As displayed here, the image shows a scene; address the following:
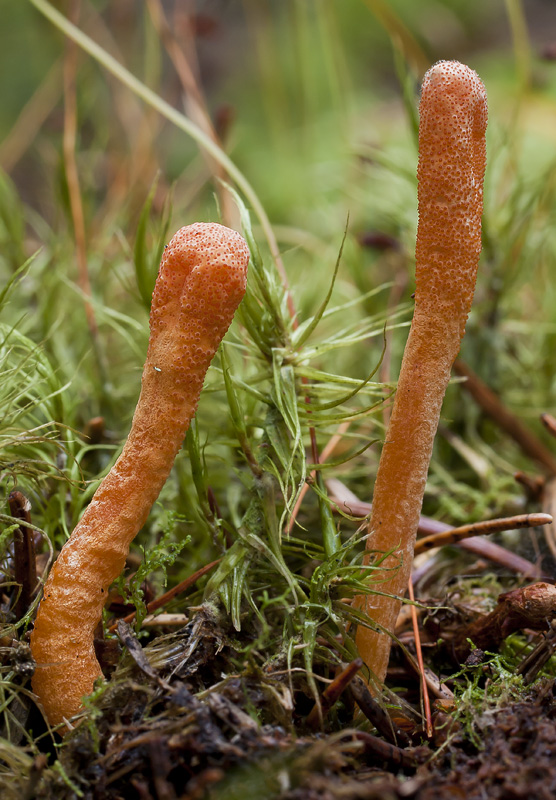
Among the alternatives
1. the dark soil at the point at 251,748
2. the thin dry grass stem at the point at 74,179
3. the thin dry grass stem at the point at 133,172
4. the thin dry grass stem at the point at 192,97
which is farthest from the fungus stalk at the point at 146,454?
the thin dry grass stem at the point at 133,172

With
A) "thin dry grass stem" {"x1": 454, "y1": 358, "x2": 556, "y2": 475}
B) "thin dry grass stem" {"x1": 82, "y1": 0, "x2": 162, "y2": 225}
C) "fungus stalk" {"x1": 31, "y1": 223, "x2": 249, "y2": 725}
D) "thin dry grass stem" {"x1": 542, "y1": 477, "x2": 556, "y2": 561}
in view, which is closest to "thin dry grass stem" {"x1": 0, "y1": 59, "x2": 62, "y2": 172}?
"thin dry grass stem" {"x1": 82, "y1": 0, "x2": 162, "y2": 225}

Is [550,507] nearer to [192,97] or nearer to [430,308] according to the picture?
[430,308]

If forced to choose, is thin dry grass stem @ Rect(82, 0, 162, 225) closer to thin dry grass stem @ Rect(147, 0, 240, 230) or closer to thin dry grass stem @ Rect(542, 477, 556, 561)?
thin dry grass stem @ Rect(147, 0, 240, 230)

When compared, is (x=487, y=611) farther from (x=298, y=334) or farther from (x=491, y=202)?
(x=491, y=202)

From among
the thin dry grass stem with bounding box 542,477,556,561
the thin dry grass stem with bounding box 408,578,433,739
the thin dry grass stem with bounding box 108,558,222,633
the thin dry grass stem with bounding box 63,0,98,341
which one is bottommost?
the thin dry grass stem with bounding box 408,578,433,739

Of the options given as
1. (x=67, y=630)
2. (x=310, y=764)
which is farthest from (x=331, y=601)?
(x=67, y=630)

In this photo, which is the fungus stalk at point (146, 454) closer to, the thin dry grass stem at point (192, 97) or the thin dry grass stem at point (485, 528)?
the thin dry grass stem at point (485, 528)

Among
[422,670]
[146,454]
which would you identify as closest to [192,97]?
[146,454]
